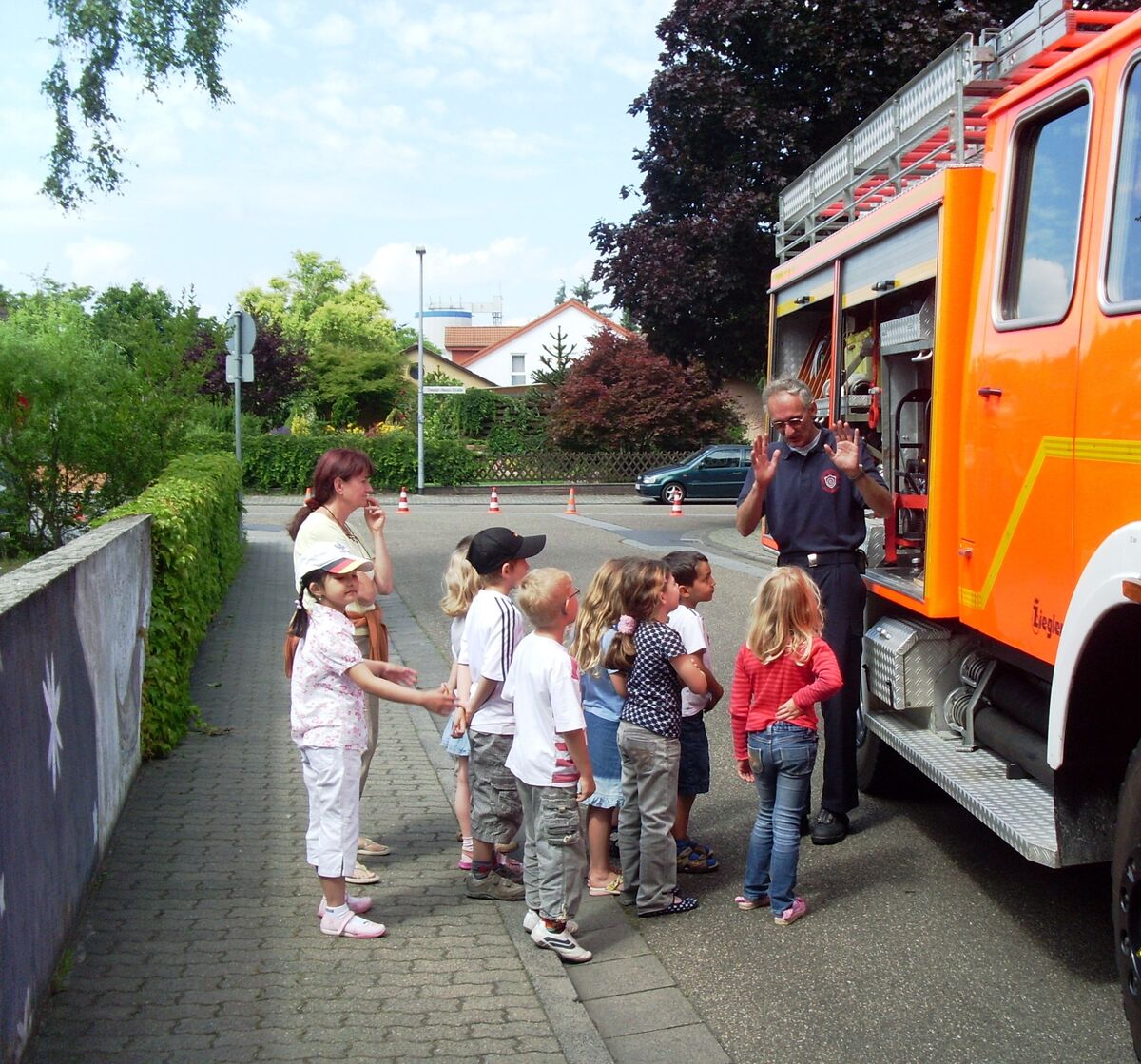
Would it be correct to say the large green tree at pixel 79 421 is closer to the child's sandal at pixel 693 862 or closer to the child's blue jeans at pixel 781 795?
the child's sandal at pixel 693 862

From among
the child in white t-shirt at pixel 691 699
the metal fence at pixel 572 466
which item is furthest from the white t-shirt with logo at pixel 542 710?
the metal fence at pixel 572 466

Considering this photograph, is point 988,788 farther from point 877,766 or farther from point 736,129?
point 736,129

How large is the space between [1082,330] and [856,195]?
321 centimetres

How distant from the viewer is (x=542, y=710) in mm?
4605

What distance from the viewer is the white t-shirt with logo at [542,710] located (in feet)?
14.9

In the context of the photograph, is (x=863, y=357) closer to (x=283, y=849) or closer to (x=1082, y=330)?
(x=1082, y=330)

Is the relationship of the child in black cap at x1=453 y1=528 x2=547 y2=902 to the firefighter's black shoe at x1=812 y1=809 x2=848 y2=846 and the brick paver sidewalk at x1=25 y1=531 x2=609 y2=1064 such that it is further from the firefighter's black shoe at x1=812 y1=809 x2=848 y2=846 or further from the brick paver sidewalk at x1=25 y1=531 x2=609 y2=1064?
the firefighter's black shoe at x1=812 y1=809 x2=848 y2=846

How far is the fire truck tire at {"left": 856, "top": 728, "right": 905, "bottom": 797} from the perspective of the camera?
6.30 m

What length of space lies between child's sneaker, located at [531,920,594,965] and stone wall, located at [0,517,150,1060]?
1586 millimetres

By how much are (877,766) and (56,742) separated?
380cm

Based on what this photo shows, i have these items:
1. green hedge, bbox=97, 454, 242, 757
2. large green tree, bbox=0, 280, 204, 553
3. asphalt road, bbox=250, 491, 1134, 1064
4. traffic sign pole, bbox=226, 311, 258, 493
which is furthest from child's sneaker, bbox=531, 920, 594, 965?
traffic sign pole, bbox=226, 311, 258, 493

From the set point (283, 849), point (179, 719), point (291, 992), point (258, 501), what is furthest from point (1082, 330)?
point (258, 501)

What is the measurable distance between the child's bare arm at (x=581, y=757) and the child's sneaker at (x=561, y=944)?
504 millimetres

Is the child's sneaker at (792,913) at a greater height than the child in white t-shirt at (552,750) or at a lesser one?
lesser
